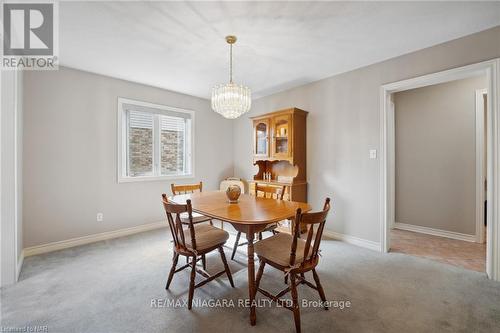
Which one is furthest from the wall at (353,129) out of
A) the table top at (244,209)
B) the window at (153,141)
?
the window at (153,141)

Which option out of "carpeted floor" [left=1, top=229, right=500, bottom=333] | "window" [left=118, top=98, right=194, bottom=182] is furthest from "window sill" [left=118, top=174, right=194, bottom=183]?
"carpeted floor" [left=1, top=229, right=500, bottom=333]

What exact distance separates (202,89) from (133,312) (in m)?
3.42

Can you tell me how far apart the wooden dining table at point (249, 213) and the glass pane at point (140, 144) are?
164 cm

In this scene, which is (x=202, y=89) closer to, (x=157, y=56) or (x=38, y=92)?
(x=157, y=56)

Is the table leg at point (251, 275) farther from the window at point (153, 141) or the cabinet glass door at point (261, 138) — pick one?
the window at point (153, 141)

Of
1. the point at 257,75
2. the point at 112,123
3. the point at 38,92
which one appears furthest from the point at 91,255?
the point at 257,75

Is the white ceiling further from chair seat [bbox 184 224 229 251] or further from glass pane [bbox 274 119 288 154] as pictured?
chair seat [bbox 184 224 229 251]

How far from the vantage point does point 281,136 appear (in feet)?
12.2

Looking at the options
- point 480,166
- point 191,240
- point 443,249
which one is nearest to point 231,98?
point 191,240

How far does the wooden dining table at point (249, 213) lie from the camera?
5.34 feet

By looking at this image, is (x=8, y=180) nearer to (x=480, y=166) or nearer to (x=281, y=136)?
(x=281, y=136)

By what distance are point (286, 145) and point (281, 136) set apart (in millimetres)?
183

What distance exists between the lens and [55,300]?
6.20 ft

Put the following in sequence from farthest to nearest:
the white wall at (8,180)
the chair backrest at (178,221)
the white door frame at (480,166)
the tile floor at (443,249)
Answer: the white door frame at (480,166) → the tile floor at (443,249) → the white wall at (8,180) → the chair backrest at (178,221)
